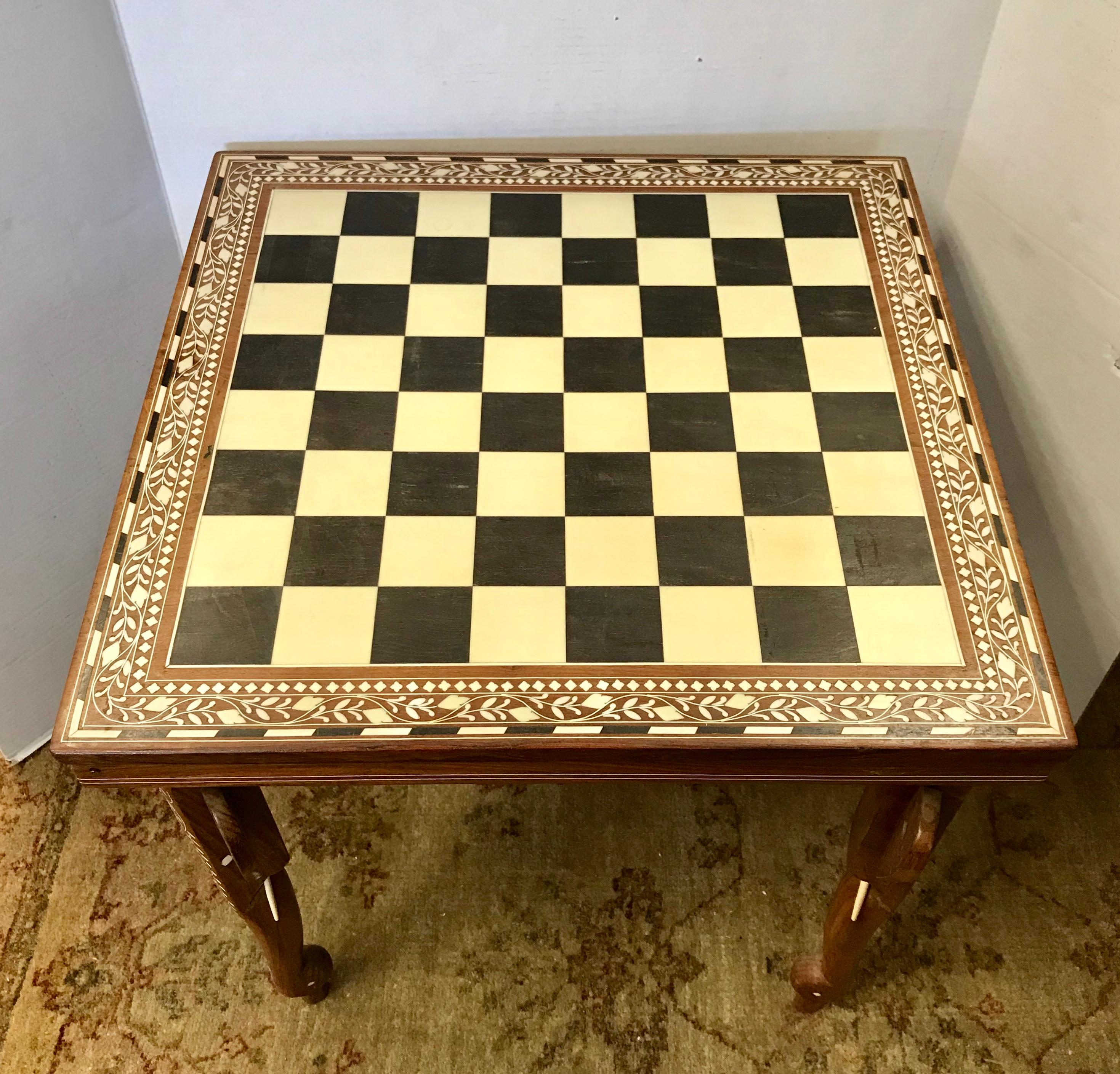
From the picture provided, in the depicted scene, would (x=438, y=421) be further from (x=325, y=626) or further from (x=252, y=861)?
(x=252, y=861)

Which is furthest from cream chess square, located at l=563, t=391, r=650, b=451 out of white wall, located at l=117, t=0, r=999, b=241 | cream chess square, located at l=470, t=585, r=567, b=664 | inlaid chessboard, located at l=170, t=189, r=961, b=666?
white wall, located at l=117, t=0, r=999, b=241

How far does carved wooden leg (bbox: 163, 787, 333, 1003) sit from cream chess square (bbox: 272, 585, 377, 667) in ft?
0.58

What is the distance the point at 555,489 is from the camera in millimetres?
1119

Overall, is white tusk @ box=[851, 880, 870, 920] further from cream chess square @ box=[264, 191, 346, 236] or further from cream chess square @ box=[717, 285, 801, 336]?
cream chess square @ box=[264, 191, 346, 236]

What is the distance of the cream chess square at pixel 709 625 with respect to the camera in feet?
3.24

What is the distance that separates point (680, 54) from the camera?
147 cm

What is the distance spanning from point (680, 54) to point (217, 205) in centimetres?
74

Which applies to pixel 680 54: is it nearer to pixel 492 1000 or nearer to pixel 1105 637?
pixel 1105 637

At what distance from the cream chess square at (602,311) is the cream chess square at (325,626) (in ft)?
1.58

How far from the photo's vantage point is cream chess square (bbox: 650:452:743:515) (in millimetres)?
1103

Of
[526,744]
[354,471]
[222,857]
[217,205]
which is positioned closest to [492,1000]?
[222,857]

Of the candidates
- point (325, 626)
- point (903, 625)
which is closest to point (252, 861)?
point (325, 626)

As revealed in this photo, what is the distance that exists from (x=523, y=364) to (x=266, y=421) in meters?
0.33

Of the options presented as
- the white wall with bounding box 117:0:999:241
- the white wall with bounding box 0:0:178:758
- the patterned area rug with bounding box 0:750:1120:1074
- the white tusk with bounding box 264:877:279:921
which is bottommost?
the patterned area rug with bounding box 0:750:1120:1074
